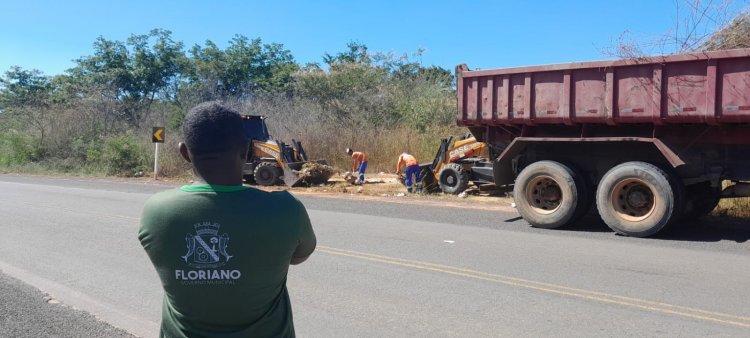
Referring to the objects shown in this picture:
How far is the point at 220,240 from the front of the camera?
6.61ft

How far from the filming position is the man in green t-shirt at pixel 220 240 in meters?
2.03

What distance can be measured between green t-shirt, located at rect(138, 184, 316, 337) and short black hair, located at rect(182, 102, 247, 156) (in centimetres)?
14

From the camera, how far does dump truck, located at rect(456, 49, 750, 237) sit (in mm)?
9422

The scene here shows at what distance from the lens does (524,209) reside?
1128 centimetres

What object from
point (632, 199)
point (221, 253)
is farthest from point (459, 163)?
point (221, 253)

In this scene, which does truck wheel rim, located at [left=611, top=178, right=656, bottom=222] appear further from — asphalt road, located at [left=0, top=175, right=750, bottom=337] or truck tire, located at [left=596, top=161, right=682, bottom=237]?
asphalt road, located at [left=0, top=175, right=750, bottom=337]

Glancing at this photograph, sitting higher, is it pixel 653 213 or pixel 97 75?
pixel 97 75

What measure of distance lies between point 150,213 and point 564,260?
6.68 m

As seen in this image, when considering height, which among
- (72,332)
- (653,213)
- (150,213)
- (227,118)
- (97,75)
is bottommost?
(72,332)

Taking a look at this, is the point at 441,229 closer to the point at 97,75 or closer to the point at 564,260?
the point at 564,260

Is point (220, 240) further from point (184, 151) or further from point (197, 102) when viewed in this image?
point (197, 102)

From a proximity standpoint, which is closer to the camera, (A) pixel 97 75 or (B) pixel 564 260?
(B) pixel 564 260

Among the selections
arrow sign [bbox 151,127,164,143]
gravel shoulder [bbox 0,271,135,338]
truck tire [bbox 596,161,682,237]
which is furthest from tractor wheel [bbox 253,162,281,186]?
gravel shoulder [bbox 0,271,135,338]

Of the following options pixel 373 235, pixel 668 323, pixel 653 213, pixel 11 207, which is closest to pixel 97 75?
pixel 11 207
